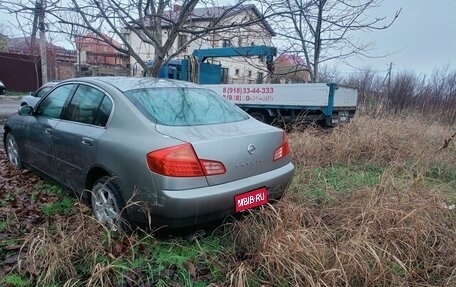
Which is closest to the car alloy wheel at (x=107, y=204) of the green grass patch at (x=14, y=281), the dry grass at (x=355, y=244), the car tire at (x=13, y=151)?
the green grass patch at (x=14, y=281)

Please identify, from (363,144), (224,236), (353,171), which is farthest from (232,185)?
→ (363,144)

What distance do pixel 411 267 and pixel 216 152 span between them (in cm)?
178

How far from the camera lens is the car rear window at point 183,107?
3.01 metres

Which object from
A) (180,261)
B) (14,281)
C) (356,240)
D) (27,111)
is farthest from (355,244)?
(27,111)

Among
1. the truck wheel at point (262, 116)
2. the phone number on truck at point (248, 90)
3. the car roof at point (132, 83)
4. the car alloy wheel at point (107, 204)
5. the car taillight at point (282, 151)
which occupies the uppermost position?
the car roof at point (132, 83)

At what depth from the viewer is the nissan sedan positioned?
2605 millimetres

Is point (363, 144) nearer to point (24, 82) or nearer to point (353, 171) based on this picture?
point (353, 171)

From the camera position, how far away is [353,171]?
5.48 m

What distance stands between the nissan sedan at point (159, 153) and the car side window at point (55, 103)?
26 mm

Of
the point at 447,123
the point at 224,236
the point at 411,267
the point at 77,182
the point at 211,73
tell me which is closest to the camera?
the point at 411,267

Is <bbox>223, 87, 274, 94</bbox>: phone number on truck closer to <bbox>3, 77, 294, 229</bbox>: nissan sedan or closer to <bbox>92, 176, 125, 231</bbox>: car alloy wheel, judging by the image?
<bbox>3, 77, 294, 229</bbox>: nissan sedan

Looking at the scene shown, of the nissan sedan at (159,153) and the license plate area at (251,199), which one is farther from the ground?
the nissan sedan at (159,153)

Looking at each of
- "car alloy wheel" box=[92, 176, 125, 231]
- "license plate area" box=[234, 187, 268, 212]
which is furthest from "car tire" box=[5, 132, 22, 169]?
"license plate area" box=[234, 187, 268, 212]

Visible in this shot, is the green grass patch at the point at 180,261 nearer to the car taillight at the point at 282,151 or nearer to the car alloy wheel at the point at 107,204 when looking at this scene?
the car alloy wheel at the point at 107,204
